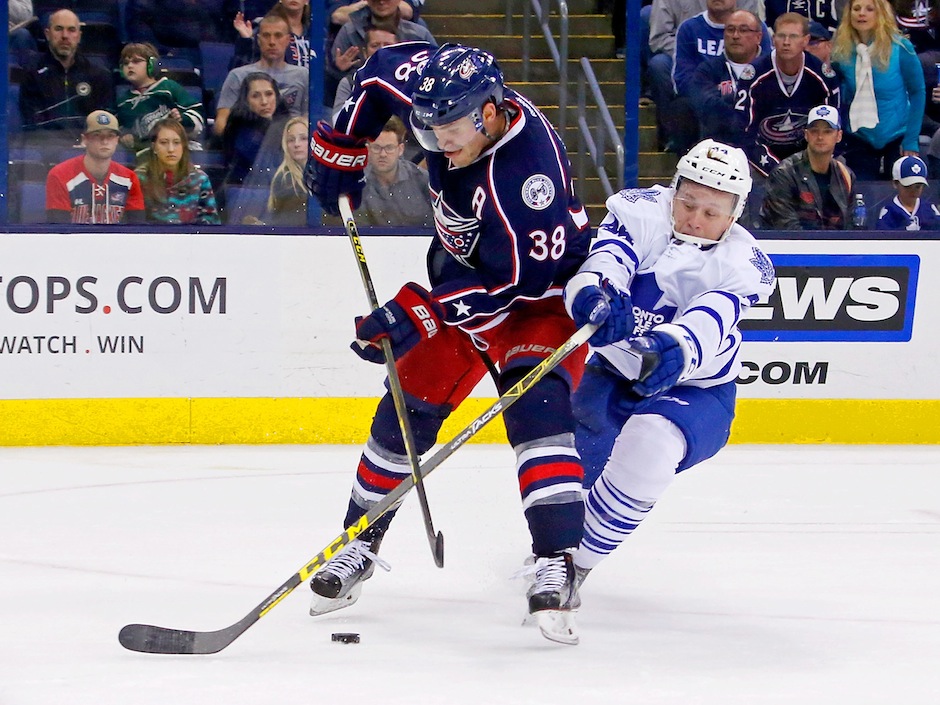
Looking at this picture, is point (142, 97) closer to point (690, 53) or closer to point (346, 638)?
point (690, 53)

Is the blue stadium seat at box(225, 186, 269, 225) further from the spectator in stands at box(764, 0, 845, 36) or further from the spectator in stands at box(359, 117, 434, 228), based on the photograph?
the spectator in stands at box(764, 0, 845, 36)

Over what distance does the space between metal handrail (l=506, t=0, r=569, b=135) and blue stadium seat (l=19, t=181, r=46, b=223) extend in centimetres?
185

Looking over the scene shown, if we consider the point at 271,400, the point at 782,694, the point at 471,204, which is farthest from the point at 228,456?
the point at 782,694

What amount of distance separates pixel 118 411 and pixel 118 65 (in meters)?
1.22

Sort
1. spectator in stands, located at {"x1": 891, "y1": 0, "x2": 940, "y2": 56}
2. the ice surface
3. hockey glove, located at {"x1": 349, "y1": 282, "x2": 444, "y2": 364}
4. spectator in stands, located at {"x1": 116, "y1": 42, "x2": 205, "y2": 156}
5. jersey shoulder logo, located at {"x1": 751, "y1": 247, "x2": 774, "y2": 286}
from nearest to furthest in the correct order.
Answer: the ice surface → hockey glove, located at {"x1": 349, "y1": 282, "x2": 444, "y2": 364} → jersey shoulder logo, located at {"x1": 751, "y1": 247, "x2": 774, "y2": 286} → spectator in stands, located at {"x1": 116, "y1": 42, "x2": 205, "y2": 156} → spectator in stands, located at {"x1": 891, "y1": 0, "x2": 940, "y2": 56}

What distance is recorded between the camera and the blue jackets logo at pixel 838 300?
16.0 ft

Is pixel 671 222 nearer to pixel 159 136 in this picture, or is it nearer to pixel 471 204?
pixel 471 204

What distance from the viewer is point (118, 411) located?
4.62 meters

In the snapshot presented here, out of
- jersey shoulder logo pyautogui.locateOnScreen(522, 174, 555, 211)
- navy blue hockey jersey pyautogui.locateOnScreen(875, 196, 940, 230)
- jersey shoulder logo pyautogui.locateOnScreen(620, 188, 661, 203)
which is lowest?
navy blue hockey jersey pyautogui.locateOnScreen(875, 196, 940, 230)

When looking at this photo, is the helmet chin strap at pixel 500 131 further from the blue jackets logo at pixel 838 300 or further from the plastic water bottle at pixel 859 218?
the plastic water bottle at pixel 859 218

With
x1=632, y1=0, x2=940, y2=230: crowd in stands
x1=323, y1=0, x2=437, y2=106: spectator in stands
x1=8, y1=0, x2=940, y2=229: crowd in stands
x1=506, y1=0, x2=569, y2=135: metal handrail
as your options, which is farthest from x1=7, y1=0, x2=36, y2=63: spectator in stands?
x1=632, y1=0, x2=940, y2=230: crowd in stands

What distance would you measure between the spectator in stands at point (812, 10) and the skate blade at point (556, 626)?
3263mm

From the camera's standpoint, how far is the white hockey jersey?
260 centimetres

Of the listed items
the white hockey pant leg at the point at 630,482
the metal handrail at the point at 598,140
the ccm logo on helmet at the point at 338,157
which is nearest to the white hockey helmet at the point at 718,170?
the white hockey pant leg at the point at 630,482
